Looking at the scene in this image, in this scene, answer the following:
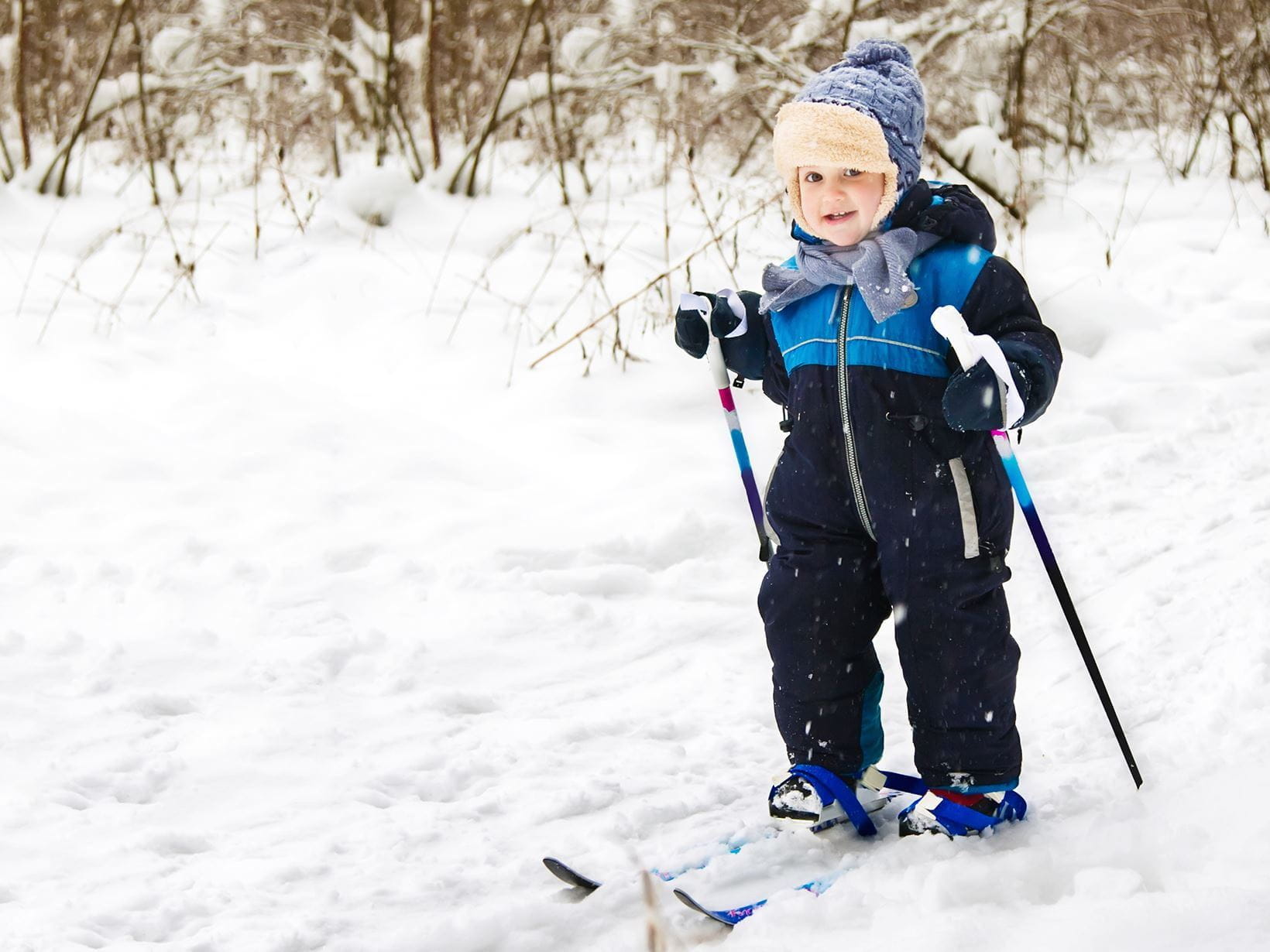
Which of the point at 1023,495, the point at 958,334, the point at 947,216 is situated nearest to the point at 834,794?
the point at 1023,495

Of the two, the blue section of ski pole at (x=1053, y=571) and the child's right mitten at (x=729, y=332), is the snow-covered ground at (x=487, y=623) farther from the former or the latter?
the child's right mitten at (x=729, y=332)

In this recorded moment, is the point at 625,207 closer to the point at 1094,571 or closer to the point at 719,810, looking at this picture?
the point at 1094,571

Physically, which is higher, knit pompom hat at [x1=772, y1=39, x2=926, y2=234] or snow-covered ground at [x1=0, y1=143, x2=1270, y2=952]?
knit pompom hat at [x1=772, y1=39, x2=926, y2=234]

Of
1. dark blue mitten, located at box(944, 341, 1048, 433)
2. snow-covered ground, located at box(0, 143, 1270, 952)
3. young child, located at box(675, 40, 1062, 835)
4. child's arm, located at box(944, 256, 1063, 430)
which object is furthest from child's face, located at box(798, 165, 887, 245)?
snow-covered ground, located at box(0, 143, 1270, 952)

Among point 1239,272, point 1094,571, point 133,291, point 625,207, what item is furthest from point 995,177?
point 133,291

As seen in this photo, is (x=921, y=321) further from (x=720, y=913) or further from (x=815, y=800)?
(x=720, y=913)

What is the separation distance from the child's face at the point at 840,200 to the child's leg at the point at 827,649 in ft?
1.89

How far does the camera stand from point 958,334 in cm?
208

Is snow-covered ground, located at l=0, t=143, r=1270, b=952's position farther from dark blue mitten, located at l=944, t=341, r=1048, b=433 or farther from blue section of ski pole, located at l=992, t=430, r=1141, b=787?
dark blue mitten, located at l=944, t=341, r=1048, b=433

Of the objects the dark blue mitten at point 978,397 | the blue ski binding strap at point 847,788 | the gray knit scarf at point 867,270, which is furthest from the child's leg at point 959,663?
the gray knit scarf at point 867,270

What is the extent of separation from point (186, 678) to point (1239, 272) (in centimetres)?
545

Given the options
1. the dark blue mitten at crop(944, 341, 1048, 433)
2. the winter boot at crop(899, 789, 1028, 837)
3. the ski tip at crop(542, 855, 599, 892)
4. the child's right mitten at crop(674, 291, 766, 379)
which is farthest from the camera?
the child's right mitten at crop(674, 291, 766, 379)

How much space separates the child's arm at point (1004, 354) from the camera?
2.08m

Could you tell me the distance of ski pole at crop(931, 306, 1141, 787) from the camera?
208 centimetres
